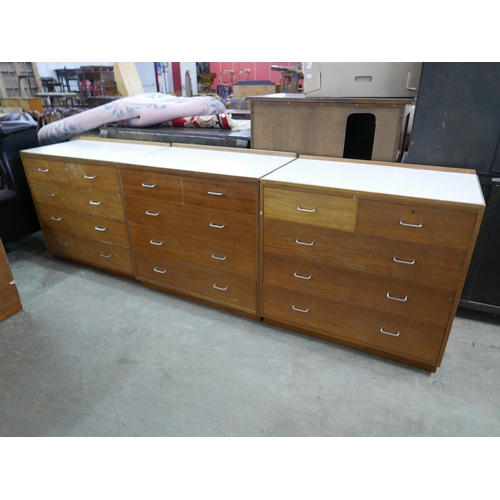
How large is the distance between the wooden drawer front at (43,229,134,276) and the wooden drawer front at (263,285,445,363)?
967mm

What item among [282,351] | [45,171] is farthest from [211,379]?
[45,171]

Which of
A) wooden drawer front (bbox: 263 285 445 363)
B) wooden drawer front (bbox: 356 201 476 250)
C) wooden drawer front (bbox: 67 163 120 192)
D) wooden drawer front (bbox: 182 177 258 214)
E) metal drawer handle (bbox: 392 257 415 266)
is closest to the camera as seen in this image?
wooden drawer front (bbox: 356 201 476 250)

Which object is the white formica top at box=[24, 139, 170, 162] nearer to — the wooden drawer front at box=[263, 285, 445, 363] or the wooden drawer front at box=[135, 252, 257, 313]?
the wooden drawer front at box=[135, 252, 257, 313]

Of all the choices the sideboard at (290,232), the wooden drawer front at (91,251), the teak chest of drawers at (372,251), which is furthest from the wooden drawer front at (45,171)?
the teak chest of drawers at (372,251)

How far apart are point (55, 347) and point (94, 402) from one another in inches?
18.2

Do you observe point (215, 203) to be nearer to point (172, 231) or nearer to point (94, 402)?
point (172, 231)

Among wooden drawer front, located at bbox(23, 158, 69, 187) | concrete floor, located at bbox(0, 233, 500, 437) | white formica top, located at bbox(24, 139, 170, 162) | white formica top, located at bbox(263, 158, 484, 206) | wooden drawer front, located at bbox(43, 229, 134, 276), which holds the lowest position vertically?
concrete floor, located at bbox(0, 233, 500, 437)

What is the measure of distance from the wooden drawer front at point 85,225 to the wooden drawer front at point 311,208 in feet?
3.22

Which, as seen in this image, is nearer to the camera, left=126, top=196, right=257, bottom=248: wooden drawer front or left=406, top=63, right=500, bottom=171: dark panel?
left=406, top=63, right=500, bottom=171: dark panel

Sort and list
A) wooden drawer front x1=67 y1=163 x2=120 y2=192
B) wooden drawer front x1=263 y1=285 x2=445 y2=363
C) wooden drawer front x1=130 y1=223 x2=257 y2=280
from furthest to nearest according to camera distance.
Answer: wooden drawer front x1=67 y1=163 x2=120 y2=192, wooden drawer front x1=130 y1=223 x2=257 y2=280, wooden drawer front x1=263 y1=285 x2=445 y2=363

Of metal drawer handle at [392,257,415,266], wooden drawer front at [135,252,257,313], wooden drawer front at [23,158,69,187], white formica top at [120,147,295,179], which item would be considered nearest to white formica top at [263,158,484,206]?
white formica top at [120,147,295,179]

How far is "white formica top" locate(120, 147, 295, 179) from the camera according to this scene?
1.69 meters

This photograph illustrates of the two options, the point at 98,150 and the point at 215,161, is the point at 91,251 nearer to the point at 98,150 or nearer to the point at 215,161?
the point at 98,150

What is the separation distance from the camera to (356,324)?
63.2 inches
